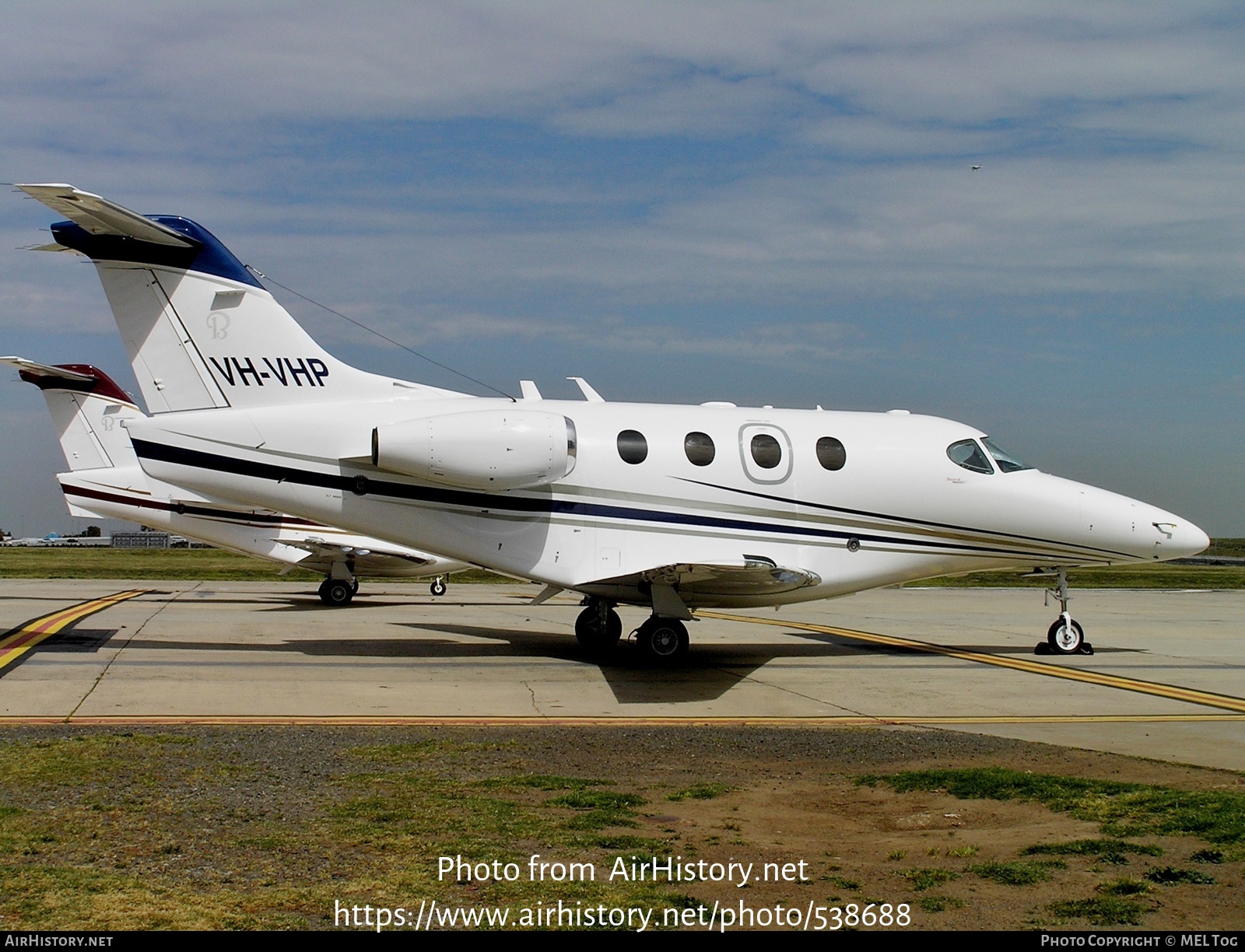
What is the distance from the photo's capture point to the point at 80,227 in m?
15.0

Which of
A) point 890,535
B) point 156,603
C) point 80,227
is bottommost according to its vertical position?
point 156,603

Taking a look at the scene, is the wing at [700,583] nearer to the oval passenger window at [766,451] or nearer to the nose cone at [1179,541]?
the oval passenger window at [766,451]

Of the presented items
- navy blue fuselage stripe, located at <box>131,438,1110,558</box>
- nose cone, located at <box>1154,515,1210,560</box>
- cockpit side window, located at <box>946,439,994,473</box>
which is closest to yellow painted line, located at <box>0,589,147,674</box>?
navy blue fuselage stripe, located at <box>131,438,1110,558</box>

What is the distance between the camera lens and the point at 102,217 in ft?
47.8

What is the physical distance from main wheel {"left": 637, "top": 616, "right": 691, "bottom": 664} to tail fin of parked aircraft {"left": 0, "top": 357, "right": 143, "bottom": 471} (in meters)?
17.5

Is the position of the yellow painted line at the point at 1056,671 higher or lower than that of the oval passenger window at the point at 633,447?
lower

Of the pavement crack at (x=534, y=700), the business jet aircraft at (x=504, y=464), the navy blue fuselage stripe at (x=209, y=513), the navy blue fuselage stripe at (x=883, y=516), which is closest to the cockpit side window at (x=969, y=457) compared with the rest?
the business jet aircraft at (x=504, y=464)

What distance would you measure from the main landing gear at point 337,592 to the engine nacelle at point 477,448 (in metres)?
13.2

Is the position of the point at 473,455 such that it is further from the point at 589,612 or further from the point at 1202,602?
the point at 1202,602

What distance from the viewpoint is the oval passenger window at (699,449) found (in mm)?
15867

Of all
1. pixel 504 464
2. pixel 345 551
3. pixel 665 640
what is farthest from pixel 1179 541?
pixel 345 551

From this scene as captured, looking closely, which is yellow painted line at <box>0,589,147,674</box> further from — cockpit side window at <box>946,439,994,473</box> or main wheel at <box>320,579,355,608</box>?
cockpit side window at <box>946,439,994,473</box>

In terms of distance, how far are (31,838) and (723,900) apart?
3.97 meters

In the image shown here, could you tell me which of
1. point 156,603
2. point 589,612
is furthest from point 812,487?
point 156,603
